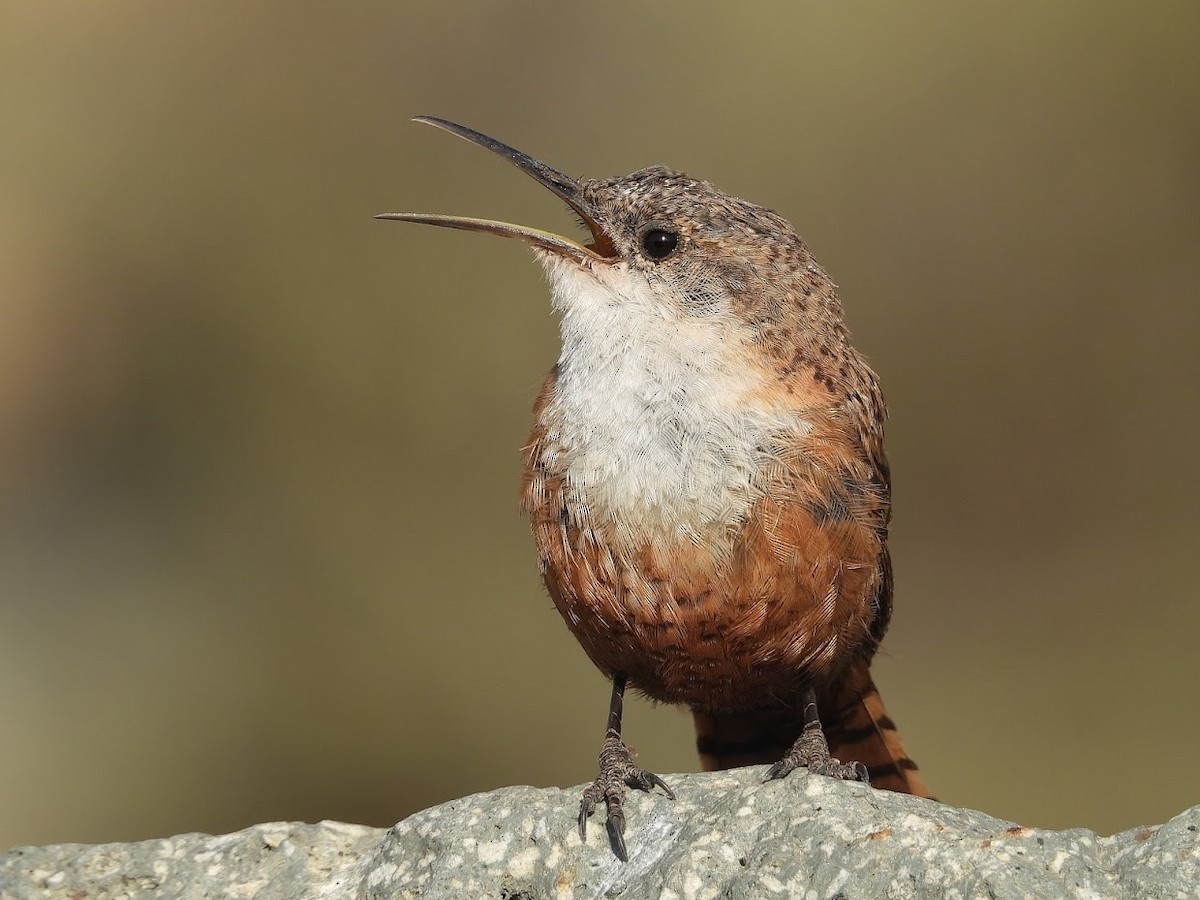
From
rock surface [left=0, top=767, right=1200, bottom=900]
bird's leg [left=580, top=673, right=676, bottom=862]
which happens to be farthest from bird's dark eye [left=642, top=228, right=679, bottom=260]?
rock surface [left=0, top=767, right=1200, bottom=900]

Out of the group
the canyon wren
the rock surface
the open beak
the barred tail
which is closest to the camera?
the rock surface

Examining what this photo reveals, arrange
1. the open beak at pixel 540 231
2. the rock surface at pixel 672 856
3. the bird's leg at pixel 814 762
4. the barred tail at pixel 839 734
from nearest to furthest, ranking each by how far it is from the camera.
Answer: the rock surface at pixel 672 856, the bird's leg at pixel 814 762, the open beak at pixel 540 231, the barred tail at pixel 839 734

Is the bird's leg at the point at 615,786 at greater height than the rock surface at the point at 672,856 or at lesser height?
greater

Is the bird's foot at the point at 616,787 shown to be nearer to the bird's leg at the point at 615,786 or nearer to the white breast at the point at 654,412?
the bird's leg at the point at 615,786

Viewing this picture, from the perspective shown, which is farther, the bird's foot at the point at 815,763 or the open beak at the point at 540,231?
the open beak at the point at 540,231

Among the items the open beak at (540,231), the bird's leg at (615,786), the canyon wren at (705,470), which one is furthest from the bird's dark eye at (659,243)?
the bird's leg at (615,786)

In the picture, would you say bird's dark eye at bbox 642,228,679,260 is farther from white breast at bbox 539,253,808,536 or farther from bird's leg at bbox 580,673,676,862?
bird's leg at bbox 580,673,676,862

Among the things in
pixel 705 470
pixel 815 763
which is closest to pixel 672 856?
pixel 815 763
